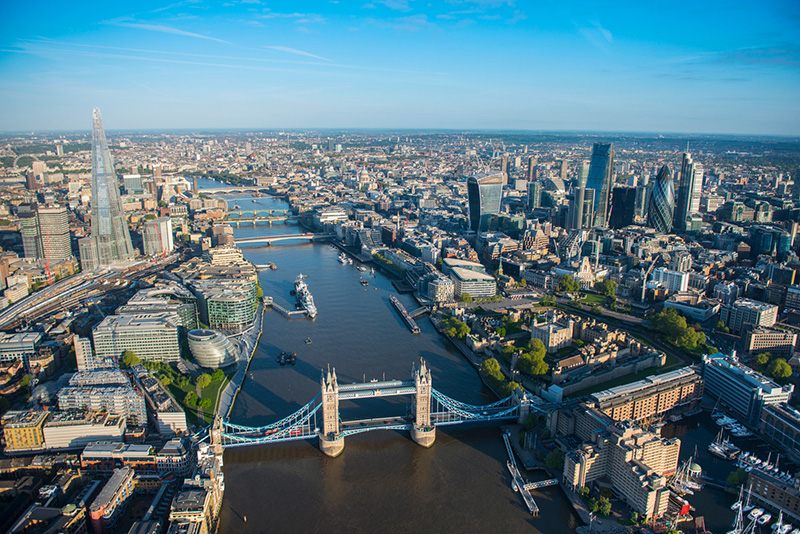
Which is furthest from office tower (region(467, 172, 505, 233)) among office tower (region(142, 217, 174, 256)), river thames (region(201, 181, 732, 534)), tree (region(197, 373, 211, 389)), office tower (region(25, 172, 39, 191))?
A: office tower (region(25, 172, 39, 191))

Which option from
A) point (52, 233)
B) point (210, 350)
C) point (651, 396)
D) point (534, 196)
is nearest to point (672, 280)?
point (651, 396)

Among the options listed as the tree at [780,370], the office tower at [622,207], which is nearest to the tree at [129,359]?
the tree at [780,370]

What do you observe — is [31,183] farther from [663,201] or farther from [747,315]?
[747,315]

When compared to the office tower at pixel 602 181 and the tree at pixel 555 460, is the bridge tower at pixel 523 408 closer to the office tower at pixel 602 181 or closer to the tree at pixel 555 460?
Result: the tree at pixel 555 460

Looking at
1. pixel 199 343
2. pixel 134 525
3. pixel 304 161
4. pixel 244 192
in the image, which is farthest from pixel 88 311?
pixel 304 161

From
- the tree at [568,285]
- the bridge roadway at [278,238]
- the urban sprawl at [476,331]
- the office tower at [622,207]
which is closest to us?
the urban sprawl at [476,331]

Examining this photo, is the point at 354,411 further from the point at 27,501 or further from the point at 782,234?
the point at 782,234
